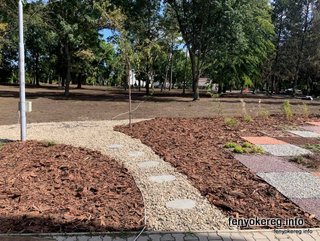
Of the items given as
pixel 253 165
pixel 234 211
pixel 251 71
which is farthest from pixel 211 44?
pixel 234 211

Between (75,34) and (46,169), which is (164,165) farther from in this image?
(75,34)

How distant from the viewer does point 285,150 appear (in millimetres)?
6844

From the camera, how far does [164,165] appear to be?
5.85 metres

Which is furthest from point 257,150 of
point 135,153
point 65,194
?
point 65,194

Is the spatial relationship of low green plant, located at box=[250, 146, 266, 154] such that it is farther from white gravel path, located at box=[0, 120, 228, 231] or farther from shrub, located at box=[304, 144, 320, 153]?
white gravel path, located at box=[0, 120, 228, 231]

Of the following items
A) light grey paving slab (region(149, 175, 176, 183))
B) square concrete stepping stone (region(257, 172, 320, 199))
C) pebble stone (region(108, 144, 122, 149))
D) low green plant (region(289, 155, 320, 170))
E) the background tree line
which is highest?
the background tree line

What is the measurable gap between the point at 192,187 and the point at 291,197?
123 centimetres

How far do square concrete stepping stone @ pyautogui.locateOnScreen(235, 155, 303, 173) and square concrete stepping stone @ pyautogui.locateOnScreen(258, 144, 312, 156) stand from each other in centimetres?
44

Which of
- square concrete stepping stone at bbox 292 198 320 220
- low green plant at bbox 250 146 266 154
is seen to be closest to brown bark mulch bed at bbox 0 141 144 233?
square concrete stepping stone at bbox 292 198 320 220

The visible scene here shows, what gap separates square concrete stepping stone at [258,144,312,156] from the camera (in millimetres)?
6578

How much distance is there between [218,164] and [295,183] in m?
1.32

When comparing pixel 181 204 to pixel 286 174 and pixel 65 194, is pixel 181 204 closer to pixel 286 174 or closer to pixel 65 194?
pixel 65 194

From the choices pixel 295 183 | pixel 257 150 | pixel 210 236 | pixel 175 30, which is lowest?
pixel 210 236

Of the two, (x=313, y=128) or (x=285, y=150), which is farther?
(x=313, y=128)
